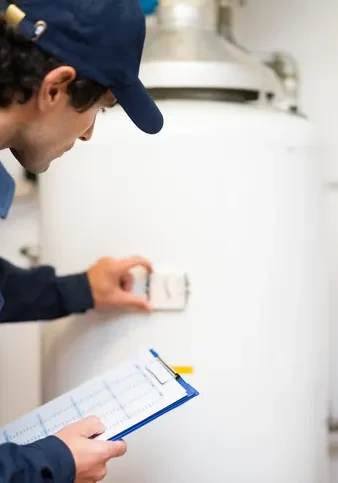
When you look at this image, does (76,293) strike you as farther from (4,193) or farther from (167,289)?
(4,193)

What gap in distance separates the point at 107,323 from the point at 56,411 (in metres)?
0.20

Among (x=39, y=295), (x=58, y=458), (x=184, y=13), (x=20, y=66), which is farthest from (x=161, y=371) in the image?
(x=184, y=13)

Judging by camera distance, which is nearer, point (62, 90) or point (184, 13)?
point (62, 90)

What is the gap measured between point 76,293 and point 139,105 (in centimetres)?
36

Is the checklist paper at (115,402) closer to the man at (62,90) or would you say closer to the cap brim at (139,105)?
the man at (62,90)

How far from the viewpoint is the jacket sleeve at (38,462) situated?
0.71 meters

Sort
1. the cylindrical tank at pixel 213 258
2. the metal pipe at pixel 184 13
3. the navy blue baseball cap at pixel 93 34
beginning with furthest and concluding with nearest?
1. the metal pipe at pixel 184 13
2. the cylindrical tank at pixel 213 258
3. the navy blue baseball cap at pixel 93 34

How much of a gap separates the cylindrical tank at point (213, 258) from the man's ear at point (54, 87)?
0.28 m

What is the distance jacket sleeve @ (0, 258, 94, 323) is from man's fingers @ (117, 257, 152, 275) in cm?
6

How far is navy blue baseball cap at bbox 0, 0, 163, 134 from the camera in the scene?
666 millimetres

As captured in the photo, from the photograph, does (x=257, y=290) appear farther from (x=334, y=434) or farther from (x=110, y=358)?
(x=334, y=434)

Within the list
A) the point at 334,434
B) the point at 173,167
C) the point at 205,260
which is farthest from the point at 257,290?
the point at 334,434

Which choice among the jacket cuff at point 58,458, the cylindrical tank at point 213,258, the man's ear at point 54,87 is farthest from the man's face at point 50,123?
the jacket cuff at point 58,458

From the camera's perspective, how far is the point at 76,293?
40.5 inches
